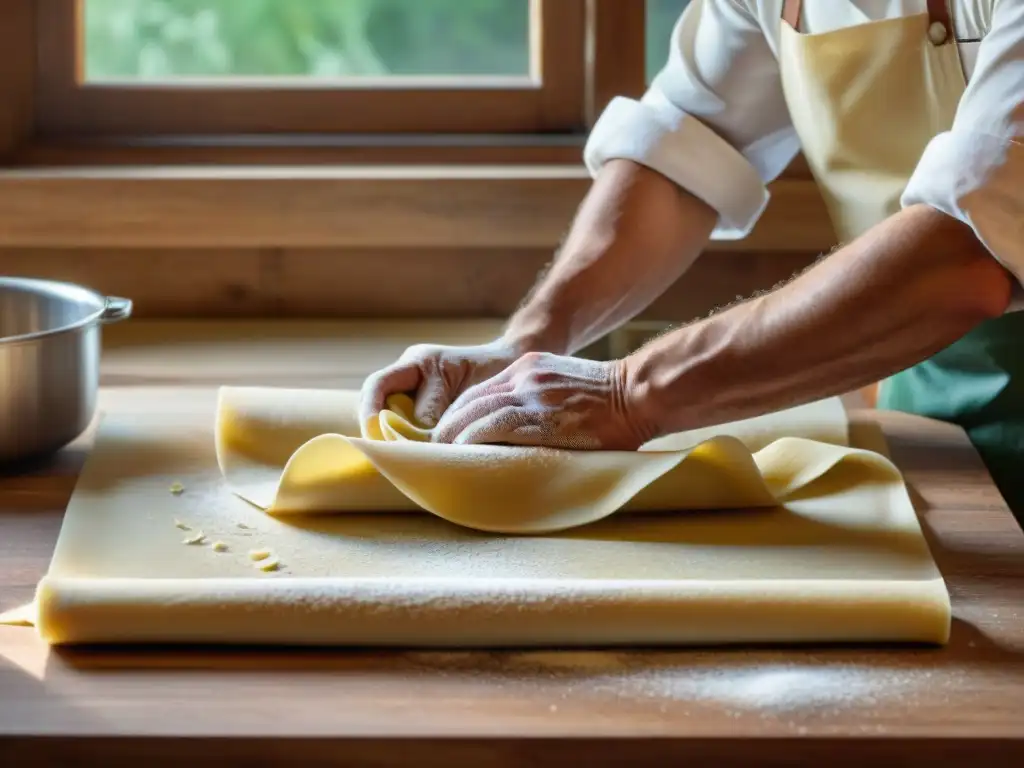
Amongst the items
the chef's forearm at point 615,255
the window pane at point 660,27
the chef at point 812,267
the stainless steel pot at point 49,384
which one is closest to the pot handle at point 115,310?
the stainless steel pot at point 49,384

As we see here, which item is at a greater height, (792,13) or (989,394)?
(792,13)

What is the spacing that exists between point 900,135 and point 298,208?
698 mm

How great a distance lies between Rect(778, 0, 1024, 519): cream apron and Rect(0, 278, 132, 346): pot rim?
62cm

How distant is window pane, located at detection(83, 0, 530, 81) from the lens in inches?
66.9

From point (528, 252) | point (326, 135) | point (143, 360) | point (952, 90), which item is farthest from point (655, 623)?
point (326, 135)

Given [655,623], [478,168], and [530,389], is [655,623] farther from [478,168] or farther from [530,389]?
[478,168]

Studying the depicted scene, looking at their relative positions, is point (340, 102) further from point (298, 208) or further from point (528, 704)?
point (528, 704)

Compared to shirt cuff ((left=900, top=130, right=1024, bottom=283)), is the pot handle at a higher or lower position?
lower

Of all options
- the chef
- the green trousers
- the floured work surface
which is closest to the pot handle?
the floured work surface

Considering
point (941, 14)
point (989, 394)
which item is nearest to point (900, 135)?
point (941, 14)

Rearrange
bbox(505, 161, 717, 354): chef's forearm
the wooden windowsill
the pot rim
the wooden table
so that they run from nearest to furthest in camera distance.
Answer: the wooden table
the pot rim
bbox(505, 161, 717, 354): chef's forearm
the wooden windowsill

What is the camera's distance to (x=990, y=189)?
2.92 ft

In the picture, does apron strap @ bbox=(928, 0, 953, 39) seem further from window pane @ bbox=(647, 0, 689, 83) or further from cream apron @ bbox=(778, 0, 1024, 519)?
window pane @ bbox=(647, 0, 689, 83)

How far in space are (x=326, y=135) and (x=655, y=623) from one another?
1087 millimetres
